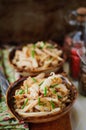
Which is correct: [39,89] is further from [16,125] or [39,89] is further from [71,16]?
[71,16]

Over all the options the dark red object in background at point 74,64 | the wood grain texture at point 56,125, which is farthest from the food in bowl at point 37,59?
the wood grain texture at point 56,125

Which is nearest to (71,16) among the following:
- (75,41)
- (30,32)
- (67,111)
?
(75,41)

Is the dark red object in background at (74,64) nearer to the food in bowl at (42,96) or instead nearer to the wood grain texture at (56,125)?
the food in bowl at (42,96)

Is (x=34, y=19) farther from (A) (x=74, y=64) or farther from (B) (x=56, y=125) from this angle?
(B) (x=56, y=125)

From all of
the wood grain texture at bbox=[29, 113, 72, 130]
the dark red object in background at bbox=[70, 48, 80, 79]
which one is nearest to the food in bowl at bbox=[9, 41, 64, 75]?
the dark red object in background at bbox=[70, 48, 80, 79]

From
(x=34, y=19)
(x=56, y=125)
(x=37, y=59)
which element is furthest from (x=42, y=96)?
(x=34, y=19)

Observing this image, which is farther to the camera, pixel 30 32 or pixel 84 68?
pixel 30 32
